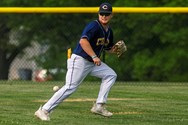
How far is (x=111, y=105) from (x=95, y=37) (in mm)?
2804

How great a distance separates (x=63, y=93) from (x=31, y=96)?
4.36m

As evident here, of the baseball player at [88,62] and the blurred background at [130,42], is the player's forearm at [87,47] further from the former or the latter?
the blurred background at [130,42]

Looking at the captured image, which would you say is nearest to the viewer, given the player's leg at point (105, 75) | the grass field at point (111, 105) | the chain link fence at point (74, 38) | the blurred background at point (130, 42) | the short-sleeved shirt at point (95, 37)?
the short-sleeved shirt at point (95, 37)

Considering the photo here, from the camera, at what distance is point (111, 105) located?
39.7 feet

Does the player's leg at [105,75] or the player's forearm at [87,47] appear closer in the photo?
the player's forearm at [87,47]

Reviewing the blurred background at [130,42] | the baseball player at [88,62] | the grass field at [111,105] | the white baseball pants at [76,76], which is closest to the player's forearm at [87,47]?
the baseball player at [88,62]

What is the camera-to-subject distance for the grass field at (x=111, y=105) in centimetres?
959

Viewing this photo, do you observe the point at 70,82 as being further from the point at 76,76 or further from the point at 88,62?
the point at 88,62

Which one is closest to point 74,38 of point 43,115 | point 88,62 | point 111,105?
point 111,105

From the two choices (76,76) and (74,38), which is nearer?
(76,76)

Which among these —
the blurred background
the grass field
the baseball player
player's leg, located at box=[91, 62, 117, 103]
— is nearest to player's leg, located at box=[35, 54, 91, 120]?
the baseball player

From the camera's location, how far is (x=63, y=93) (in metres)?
9.33

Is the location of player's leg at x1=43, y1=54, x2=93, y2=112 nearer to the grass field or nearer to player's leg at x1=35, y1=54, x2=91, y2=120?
player's leg at x1=35, y1=54, x2=91, y2=120

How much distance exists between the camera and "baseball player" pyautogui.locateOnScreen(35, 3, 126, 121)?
9328 mm
